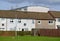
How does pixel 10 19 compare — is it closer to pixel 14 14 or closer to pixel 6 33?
pixel 14 14

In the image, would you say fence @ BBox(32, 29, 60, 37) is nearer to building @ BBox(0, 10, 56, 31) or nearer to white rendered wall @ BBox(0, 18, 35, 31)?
building @ BBox(0, 10, 56, 31)

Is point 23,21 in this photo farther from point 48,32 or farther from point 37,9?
point 37,9

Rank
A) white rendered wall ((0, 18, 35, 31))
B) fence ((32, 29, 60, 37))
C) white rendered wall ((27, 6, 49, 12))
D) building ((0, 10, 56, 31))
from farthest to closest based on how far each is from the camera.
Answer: white rendered wall ((27, 6, 49, 12)) → building ((0, 10, 56, 31)) → white rendered wall ((0, 18, 35, 31)) → fence ((32, 29, 60, 37))

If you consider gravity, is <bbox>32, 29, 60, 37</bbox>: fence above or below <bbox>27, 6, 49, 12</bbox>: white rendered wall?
below

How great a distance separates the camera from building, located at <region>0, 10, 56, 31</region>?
86.4 meters

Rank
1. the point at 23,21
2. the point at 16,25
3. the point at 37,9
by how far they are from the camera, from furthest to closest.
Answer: the point at 37,9
the point at 23,21
the point at 16,25

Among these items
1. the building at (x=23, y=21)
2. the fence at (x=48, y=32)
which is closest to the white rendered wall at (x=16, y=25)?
the building at (x=23, y=21)

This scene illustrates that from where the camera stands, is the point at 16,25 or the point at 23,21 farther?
the point at 23,21

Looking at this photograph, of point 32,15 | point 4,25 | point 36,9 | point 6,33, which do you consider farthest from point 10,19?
point 36,9

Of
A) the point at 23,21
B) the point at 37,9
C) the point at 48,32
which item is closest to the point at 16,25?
the point at 23,21

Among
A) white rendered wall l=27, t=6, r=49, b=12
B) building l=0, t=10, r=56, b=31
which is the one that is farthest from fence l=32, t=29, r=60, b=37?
white rendered wall l=27, t=6, r=49, b=12

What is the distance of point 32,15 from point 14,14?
22.9ft

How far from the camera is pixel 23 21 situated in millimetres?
89188

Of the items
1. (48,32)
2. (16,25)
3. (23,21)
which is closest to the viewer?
(48,32)
